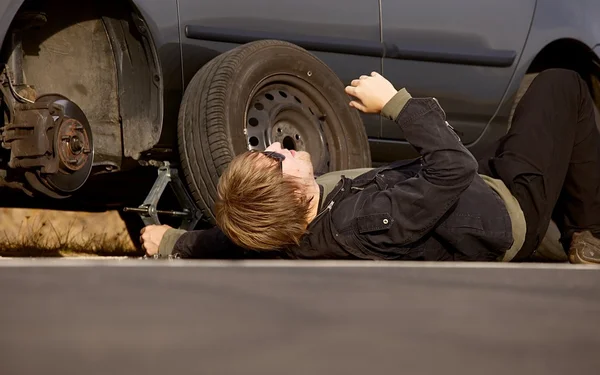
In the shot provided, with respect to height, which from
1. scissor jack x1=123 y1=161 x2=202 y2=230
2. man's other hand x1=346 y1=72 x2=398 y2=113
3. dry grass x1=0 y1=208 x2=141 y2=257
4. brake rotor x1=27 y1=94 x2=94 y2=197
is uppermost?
man's other hand x1=346 y1=72 x2=398 y2=113

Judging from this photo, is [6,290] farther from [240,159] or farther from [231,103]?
[231,103]

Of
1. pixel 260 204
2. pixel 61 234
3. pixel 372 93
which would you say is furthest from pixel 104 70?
pixel 260 204

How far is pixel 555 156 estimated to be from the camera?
3309 mm

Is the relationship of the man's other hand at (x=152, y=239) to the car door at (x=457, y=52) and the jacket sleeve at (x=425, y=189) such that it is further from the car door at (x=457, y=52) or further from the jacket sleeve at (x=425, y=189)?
the car door at (x=457, y=52)

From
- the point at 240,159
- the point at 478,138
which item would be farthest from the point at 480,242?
the point at 478,138

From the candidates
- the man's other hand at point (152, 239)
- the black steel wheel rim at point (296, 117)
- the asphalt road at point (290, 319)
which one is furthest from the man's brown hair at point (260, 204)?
the black steel wheel rim at point (296, 117)

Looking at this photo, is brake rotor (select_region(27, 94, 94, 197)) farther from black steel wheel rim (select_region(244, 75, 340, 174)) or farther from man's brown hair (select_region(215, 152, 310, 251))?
man's brown hair (select_region(215, 152, 310, 251))

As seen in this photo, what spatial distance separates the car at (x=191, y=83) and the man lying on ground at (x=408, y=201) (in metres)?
0.78

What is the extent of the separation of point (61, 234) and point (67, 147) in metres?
1.27

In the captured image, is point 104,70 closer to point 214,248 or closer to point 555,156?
point 214,248

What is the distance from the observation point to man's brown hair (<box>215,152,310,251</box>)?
8.44ft

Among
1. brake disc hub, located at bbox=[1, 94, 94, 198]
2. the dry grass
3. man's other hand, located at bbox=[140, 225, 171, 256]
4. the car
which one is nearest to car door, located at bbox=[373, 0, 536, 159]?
the car

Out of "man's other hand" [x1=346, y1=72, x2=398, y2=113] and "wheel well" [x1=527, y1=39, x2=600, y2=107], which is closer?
"man's other hand" [x1=346, y1=72, x2=398, y2=113]

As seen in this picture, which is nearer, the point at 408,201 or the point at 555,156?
the point at 408,201
